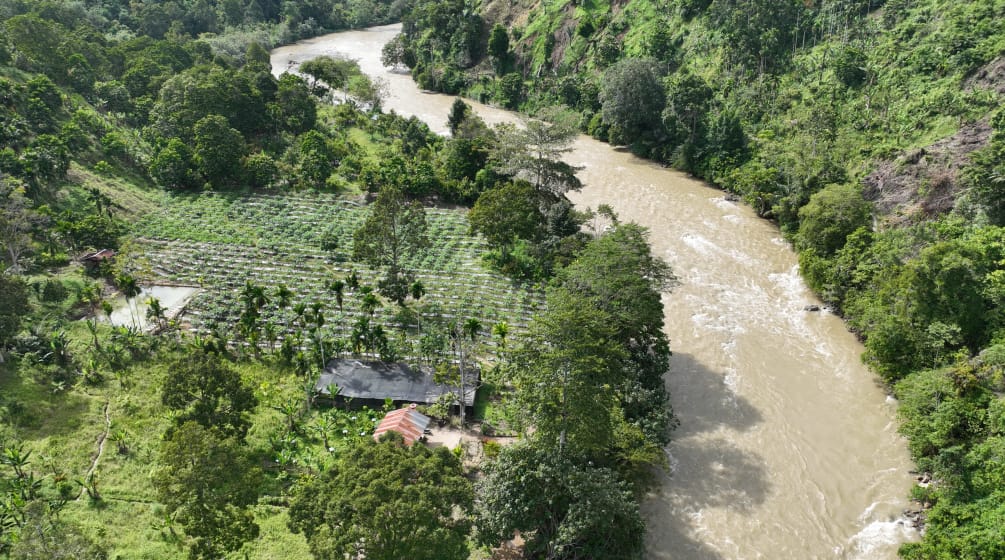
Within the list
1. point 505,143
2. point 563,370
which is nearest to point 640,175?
point 505,143

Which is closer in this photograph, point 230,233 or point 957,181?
point 957,181

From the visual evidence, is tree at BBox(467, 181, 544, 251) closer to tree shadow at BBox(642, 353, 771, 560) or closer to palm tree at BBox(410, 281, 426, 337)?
palm tree at BBox(410, 281, 426, 337)

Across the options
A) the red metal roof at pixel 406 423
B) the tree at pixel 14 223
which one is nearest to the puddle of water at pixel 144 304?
the tree at pixel 14 223

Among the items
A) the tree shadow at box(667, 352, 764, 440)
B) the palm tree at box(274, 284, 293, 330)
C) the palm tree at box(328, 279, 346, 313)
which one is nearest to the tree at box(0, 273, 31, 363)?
the palm tree at box(274, 284, 293, 330)

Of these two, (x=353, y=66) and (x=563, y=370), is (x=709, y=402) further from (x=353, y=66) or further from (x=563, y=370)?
(x=353, y=66)

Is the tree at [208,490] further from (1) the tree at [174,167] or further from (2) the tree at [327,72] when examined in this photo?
(2) the tree at [327,72]

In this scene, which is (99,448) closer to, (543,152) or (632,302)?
(632,302)
